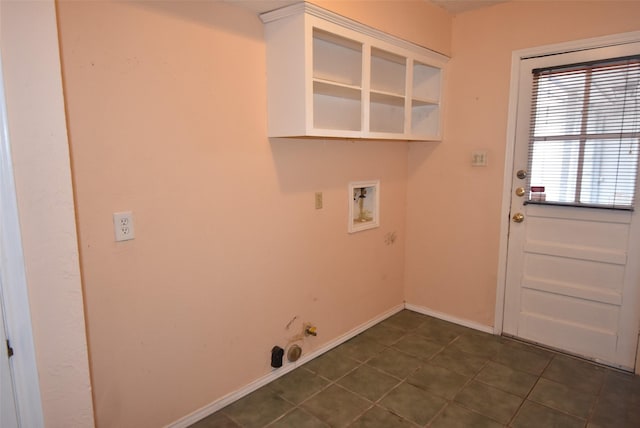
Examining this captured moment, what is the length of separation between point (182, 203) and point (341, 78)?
1.35 metres

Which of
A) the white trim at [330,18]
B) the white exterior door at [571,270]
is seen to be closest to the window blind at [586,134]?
the white exterior door at [571,270]

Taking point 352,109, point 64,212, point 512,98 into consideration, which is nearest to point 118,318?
point 64,212

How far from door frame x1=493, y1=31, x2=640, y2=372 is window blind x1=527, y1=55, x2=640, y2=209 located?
0.38 feet

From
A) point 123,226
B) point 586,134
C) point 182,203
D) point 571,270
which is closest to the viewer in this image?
point 123,226

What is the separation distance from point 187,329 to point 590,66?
2.93 meters

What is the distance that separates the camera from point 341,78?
2584 mm

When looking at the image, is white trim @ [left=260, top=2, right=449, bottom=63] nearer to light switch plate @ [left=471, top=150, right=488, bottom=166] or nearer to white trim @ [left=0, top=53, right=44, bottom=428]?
light switch plate @ [left=471, top=150, right=488, bottom=166]

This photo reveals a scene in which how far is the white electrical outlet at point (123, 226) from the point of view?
1694mm

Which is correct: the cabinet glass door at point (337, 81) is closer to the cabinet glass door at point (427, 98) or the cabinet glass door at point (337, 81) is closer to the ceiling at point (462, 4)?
the cabinet glass door at point (427, 98)

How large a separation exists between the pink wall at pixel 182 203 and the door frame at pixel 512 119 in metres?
0.95

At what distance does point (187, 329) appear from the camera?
2006 mm

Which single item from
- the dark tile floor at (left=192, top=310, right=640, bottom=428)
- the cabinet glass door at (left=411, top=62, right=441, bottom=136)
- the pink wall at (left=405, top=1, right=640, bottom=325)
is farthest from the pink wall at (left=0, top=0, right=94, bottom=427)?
the pink wall at (left=405, top=1, right=640, bottom=325)

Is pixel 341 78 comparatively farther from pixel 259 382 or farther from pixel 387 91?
pixel 259 382

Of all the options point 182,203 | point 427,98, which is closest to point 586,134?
point 427,98
